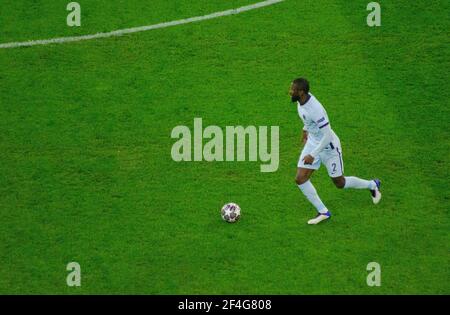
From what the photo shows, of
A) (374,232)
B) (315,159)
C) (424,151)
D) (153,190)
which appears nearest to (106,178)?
(153,190)

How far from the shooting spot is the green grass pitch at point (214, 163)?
1062cm

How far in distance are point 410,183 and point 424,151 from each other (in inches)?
40.5

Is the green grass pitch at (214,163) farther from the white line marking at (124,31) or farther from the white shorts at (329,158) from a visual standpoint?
the white shorts at (329,158)

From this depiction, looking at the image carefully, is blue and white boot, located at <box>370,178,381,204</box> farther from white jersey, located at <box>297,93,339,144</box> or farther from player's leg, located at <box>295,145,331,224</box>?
white jersey, located at <box>297,93,339,144</box>

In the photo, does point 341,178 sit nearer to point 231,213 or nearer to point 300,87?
point 300,87

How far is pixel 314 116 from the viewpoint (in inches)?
428

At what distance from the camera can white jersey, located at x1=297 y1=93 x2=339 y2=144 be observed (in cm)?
1086

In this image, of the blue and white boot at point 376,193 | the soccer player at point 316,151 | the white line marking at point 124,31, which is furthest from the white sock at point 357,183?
the white line marking at point 124,31

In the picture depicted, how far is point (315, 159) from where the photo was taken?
11211mm

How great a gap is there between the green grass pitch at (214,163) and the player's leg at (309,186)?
0.56 feet

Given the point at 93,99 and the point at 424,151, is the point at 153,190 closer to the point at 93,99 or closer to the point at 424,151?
the point at 93,99

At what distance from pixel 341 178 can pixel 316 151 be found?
2.62 feet

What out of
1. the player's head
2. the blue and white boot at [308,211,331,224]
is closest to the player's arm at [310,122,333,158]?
the player's head

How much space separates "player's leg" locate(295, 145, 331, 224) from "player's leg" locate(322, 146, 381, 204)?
0.19m
